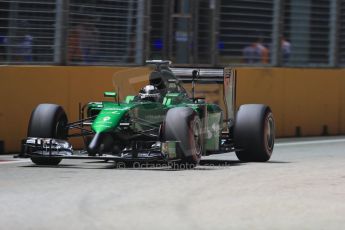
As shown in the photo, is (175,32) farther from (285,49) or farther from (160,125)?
(160,125)

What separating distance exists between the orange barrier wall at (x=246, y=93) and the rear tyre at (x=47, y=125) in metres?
1.74

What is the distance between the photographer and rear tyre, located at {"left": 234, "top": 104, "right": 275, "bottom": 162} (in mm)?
12406

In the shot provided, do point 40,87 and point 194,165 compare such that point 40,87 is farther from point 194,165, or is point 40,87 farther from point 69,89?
point 194,165

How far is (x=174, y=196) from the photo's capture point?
889 centimetres

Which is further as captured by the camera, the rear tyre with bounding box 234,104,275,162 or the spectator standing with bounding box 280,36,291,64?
the spectator standing with bounding box 280,36,291,64

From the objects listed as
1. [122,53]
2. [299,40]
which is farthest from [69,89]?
[299,40]

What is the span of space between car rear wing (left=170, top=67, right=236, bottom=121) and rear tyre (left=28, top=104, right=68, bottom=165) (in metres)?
1.91

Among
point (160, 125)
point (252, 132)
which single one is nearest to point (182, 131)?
point (160, 125)

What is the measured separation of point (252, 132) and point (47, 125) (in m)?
2.65

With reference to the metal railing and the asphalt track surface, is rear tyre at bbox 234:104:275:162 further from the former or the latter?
the metal railing

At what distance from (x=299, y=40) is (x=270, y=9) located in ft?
3.52

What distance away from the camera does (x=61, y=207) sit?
8023 mm

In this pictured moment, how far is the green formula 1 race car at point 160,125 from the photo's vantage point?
36.7 ft

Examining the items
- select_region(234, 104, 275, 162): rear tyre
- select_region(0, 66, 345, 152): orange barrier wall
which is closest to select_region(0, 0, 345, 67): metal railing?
select_region(0, 66, 345, 152): orange barrier wall
